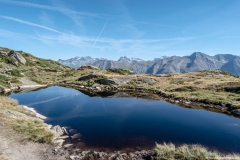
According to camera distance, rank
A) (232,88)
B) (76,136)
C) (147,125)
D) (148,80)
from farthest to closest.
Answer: (148,80), (232,88), (147,125), (76,136)

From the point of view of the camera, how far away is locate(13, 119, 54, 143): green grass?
→ 75.7ft

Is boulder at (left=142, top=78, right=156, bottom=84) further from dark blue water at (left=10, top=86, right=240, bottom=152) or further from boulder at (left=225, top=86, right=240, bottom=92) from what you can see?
dark blue water at (left=10, top=86, right=240, bottom=152)

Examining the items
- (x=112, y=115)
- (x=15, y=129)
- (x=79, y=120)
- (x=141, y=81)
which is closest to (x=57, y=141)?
(x=15, y=129)

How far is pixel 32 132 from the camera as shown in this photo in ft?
80.4

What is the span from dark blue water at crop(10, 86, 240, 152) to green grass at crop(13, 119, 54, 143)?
4.99 metres

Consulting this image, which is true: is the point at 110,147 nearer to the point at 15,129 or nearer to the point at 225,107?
the point at 15,129

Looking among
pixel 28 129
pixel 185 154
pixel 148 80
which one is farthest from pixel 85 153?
pixel 148 80

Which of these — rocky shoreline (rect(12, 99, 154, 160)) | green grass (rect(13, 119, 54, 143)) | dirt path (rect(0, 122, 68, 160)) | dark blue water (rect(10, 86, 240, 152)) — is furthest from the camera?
dark blue water (rect(10, 86, 240, 152))

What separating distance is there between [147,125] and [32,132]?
18.7 metres

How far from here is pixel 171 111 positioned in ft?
138

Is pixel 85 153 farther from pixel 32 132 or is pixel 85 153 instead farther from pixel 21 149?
pixel 32 132

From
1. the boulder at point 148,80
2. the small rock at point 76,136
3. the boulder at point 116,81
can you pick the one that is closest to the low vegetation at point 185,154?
the small rock at point 76,136

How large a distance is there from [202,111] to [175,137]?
18.9 m

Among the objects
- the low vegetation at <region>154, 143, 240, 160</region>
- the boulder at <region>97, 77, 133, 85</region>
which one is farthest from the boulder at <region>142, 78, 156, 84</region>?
the low vegetation at <region>154, 143, 240, 160</region>
